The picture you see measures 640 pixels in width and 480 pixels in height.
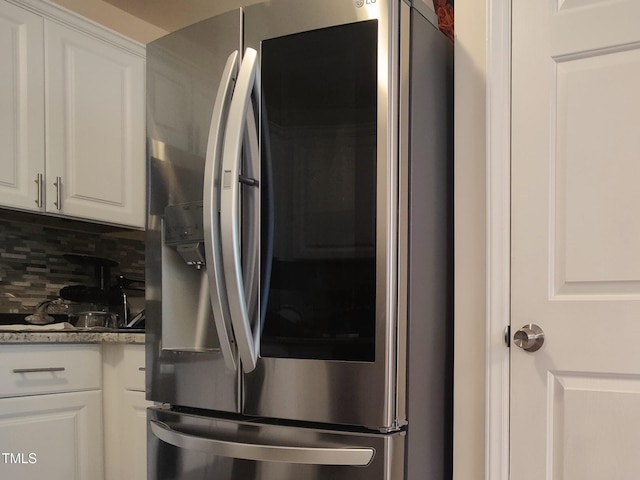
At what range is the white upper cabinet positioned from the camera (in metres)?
2.18

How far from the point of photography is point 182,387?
4.88ft

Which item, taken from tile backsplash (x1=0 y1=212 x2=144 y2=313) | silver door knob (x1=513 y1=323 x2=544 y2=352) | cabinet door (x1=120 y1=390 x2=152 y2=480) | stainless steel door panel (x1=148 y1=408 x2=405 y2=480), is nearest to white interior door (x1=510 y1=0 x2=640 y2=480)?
silver door knob (x1=513 y1=323 x2=544 y2=352)

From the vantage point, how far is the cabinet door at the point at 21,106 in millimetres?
2135

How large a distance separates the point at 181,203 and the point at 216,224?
0.78 ft

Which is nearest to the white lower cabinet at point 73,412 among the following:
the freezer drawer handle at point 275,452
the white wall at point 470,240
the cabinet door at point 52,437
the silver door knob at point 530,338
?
the cabinet door at point 52,437

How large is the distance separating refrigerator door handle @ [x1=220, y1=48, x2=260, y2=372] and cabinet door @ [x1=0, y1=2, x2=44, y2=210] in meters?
1.20

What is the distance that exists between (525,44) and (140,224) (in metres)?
1.81

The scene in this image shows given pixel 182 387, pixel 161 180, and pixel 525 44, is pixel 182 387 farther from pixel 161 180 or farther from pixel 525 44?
pixel 525 44

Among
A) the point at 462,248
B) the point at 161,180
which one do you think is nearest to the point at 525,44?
the point at 462,248

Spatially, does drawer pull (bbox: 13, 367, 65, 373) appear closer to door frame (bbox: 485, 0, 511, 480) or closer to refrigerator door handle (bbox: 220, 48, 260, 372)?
refrigerator door handle (bbox: 220, 48, 260, 372)

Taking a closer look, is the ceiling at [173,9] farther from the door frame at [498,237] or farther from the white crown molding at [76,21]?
the door frame at [498,237]

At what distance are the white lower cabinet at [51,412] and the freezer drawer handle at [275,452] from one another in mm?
721

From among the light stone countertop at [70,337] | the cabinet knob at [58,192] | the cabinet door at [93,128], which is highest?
the cabinet door at [93,128]

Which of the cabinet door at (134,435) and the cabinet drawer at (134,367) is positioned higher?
the cabinet drawer at (134,367)
